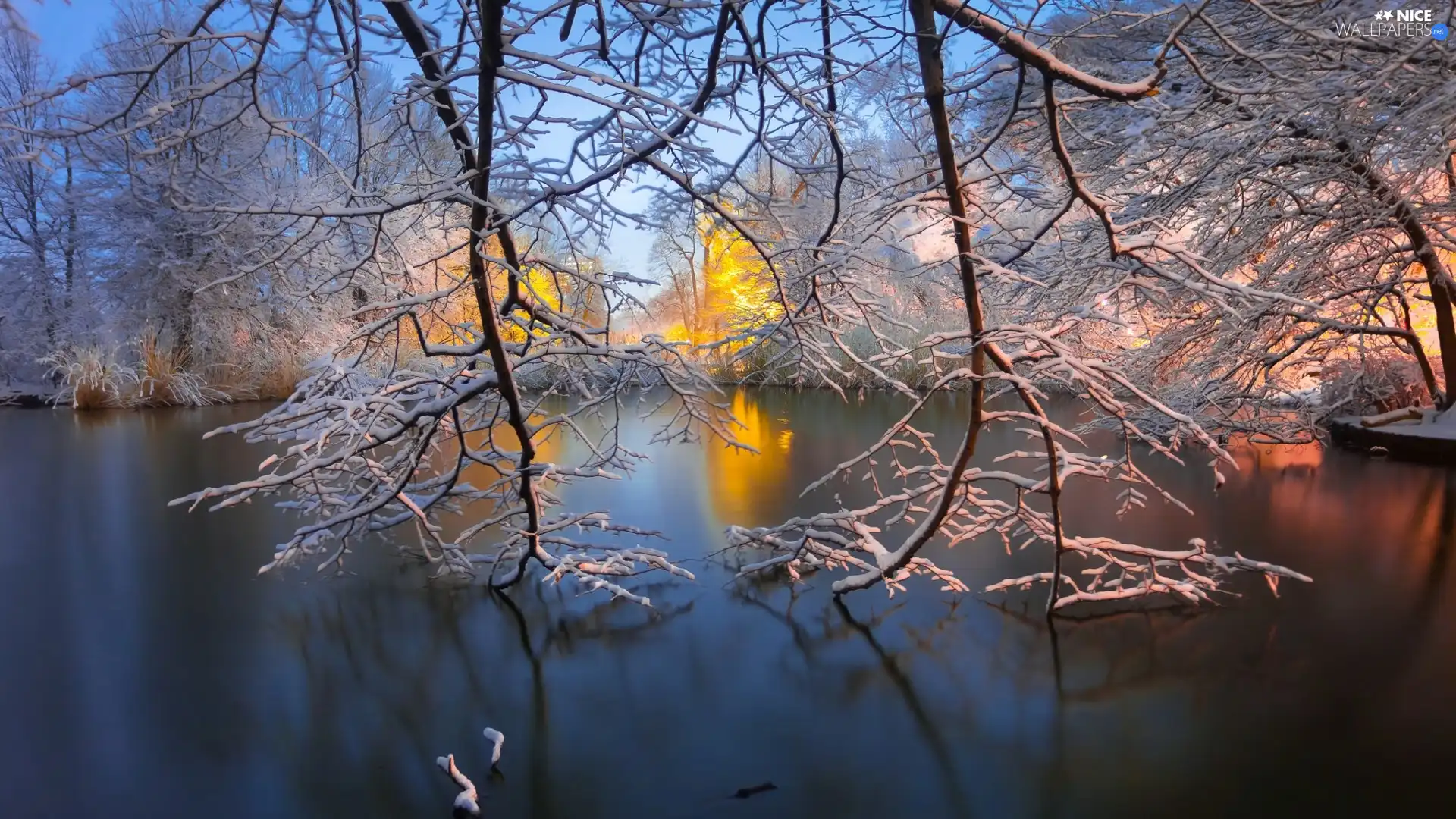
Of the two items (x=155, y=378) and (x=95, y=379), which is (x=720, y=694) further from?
(x=95, y=379)

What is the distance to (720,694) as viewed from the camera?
146 cm

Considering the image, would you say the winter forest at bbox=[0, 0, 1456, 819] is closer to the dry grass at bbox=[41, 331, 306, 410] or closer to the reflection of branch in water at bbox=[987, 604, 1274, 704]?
the reflection of branch in water at bbox=[987, 604, 1274, 704]

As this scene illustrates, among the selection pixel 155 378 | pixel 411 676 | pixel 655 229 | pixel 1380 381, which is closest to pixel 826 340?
pixel 655 229

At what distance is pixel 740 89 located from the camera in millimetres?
1771

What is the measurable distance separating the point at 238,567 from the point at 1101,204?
8.53ft

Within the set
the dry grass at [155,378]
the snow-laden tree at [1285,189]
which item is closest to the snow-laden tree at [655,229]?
the snow-laden tree at [1285,189]

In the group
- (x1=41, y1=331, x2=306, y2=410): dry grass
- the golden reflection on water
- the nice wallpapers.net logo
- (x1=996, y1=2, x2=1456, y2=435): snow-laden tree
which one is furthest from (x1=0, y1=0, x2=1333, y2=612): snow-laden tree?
(x1=41, y1=331, x2=306, y2=410): dry grass

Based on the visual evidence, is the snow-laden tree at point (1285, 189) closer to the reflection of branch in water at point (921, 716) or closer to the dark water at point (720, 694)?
the dark water at point (720, 694)

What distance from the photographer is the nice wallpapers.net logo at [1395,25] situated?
111 inches

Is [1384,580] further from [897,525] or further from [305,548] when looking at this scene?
[305,548]

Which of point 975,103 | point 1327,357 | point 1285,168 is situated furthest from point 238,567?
point 1327,357

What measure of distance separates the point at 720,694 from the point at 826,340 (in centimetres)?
143

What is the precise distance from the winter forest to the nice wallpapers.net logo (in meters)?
0.02

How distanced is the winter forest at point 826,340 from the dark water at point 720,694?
23mm
